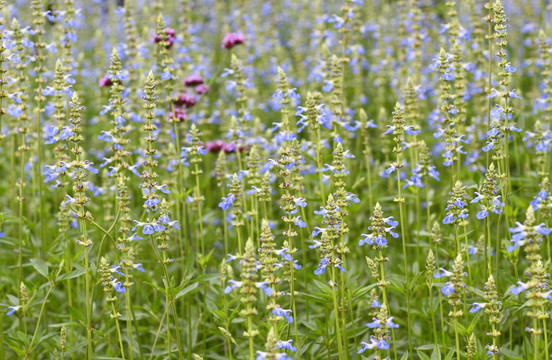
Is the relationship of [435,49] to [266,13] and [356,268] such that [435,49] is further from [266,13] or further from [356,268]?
[356,268]

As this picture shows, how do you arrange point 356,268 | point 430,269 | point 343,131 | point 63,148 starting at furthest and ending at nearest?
point 343,131, point 356,268, point 63,148, point 430,269

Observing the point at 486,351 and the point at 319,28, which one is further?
the point at 319,28

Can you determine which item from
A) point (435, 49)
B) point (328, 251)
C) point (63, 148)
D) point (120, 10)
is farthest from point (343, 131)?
point (435, 49)

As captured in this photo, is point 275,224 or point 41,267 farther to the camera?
point 275,224

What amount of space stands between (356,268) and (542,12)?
9.57 meters

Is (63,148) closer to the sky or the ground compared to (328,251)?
closer to the sky

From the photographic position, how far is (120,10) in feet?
26.3

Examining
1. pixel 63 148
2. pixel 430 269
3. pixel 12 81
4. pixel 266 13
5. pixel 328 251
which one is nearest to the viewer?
pixel 328 251

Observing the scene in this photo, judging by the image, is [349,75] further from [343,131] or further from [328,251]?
[328,251]

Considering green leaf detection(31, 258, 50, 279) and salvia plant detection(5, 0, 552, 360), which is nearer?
salvia plant detection(5, 0, 552, 360)

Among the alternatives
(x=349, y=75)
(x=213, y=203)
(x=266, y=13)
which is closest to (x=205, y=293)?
(x=213, y=203)

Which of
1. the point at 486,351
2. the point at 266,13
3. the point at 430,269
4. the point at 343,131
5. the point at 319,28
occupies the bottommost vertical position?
the point at 486,351

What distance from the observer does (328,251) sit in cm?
454

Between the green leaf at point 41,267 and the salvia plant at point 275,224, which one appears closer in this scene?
the salvia plant at point 275,224
